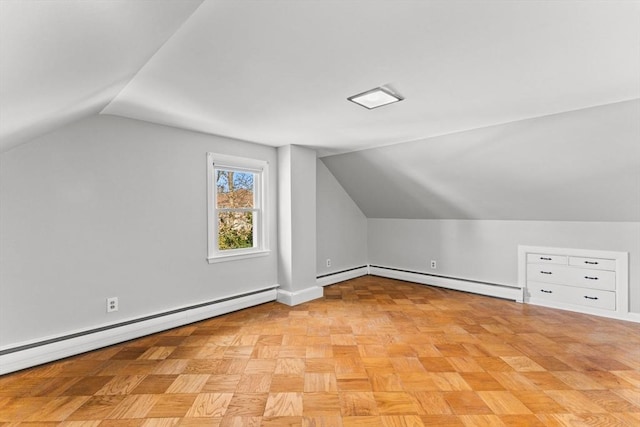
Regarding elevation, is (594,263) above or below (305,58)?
below

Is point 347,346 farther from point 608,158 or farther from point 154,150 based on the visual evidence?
point 608,158

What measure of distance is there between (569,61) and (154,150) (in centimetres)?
338

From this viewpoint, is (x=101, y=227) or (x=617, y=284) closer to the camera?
(x=101, y=227)

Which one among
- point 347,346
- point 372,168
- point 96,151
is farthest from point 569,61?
point 96,151

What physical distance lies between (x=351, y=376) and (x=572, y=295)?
10.5 feet

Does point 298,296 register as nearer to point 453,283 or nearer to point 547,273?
point 453,283

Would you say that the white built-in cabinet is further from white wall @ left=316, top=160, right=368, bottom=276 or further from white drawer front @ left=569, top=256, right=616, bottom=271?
white wall @ left=316, top=160, right=368, bottom=276

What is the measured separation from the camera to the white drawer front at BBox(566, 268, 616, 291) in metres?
3.55

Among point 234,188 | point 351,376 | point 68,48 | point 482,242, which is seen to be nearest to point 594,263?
point 482,242

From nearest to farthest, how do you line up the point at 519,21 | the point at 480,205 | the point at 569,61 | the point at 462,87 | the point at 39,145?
1. the point at 519,21
2. the point at 569,61
3. the point at 462,87
4. the point at 39,145
5. the point at 480,205

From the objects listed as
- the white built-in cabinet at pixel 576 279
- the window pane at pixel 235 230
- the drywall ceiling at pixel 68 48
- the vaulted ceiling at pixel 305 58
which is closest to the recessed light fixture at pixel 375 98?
the vaulted ceiling at pixel 305 58

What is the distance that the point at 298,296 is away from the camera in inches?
160

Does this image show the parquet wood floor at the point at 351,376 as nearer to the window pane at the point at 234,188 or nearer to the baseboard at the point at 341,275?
the window pane at the point at 234,188

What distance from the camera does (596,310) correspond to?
360 cm
